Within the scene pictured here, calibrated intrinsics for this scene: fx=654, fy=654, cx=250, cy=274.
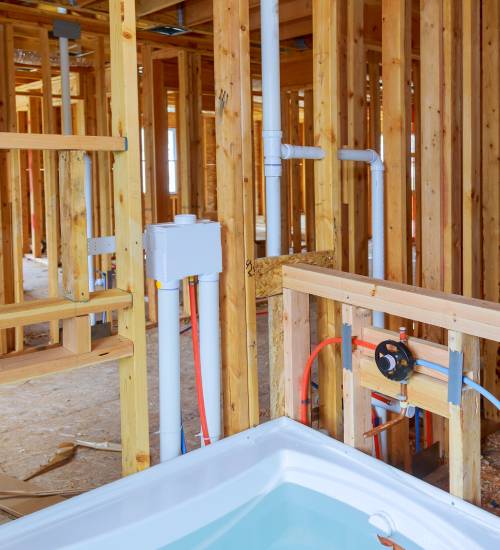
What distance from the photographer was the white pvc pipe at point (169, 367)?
186cm

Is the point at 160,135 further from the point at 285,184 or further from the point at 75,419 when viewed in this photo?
the point at 75,419

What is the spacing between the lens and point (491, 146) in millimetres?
2945

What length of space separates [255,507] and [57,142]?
111cm

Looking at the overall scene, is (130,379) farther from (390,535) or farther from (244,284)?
(390,535)

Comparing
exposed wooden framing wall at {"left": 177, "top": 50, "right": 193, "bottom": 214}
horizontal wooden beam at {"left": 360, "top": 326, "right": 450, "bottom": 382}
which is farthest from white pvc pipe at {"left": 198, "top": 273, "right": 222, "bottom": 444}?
exposed wooden framing wall at {"left": 177, "top": 50, "right": 193, "bottom": 214}

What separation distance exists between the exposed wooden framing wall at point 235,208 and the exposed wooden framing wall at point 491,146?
142 centimetres

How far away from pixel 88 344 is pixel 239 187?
2.13 ft

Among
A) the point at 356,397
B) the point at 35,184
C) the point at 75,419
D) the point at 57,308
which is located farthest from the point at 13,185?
the point at 35,184

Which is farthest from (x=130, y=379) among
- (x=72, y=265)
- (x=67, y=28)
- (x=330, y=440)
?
(x=67, y=28)

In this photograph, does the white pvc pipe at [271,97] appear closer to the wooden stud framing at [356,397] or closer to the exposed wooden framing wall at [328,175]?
the exposed wooden framing wall at [328,175]

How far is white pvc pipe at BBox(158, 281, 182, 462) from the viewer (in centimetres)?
186

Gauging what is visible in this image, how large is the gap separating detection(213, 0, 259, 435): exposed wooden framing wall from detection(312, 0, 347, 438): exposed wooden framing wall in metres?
0.32

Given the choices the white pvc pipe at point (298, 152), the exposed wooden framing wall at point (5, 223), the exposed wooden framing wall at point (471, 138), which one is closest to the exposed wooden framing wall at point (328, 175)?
the white pvc pipe at point (298, 152)

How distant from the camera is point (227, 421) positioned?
2121mm
